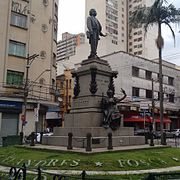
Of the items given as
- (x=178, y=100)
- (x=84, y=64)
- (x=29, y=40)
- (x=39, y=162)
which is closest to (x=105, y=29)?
(x=178, y=100)

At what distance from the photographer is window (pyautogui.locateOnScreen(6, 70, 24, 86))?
33656mm

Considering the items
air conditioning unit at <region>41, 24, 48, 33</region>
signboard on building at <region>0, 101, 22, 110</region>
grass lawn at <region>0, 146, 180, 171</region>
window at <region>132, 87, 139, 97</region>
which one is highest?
air conditioning unit at <region>41, 24, 48, 33</region>

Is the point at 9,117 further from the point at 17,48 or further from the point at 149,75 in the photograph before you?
the point at 149,75

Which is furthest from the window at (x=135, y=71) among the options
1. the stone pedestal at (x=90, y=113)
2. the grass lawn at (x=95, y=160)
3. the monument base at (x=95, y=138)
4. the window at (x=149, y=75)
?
the grass lawn at (x=95, y=160)

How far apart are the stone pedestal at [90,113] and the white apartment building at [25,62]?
1409cm

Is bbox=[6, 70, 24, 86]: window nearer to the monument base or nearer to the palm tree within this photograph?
the palm tree

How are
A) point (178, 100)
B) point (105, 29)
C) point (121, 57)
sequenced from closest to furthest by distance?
point (121, 57)
point (178, 100)
point (105, 29)

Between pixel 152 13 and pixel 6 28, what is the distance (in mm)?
15312

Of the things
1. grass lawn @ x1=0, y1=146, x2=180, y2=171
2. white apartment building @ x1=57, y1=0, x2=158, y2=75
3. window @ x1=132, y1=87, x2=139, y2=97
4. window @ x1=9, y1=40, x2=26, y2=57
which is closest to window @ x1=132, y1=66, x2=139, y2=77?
window @ x1=132, y1=87, x2=139, y2=97

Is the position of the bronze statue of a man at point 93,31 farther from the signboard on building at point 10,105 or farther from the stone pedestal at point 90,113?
the signboard on building at point 10,105

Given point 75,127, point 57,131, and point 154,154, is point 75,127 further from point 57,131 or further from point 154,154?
point 154,154

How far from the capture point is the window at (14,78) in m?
33.7

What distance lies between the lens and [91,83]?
17.8m

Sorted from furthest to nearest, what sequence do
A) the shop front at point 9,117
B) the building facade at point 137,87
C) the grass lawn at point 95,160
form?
the building facade at point 137,87 < the shop front at point 9,117 < the grass lawn at point 95,160
